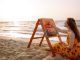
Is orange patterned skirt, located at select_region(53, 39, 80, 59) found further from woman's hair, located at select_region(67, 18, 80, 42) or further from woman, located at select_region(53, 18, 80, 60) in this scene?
woman's hair, located at select_region(67, 18, 80, 42)

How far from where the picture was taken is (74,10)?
5.91 meters

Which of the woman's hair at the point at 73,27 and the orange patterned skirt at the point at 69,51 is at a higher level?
the woman's hair at the point at 73,27

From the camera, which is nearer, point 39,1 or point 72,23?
point 72,23

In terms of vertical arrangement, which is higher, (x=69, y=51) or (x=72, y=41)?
(x=72, y=41)

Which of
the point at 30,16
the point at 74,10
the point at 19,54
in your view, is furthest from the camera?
the point at 30,16

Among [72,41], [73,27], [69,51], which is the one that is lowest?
[69,51]

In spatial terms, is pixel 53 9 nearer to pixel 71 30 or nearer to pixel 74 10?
pixel 74 10

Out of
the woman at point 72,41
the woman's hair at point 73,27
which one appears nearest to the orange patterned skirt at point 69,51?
the woman at point 72,41

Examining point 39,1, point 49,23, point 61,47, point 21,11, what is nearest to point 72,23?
point 61,47

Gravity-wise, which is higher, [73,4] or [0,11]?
[73,4]

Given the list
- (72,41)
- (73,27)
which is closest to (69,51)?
(72,41)

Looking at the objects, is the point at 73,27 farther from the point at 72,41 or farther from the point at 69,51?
the point at 69,51

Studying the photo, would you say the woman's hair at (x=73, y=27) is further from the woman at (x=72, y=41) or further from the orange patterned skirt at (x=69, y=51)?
the orange patterned skirt at (x=69, y=51)

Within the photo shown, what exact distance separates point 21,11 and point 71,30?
4712 mm
